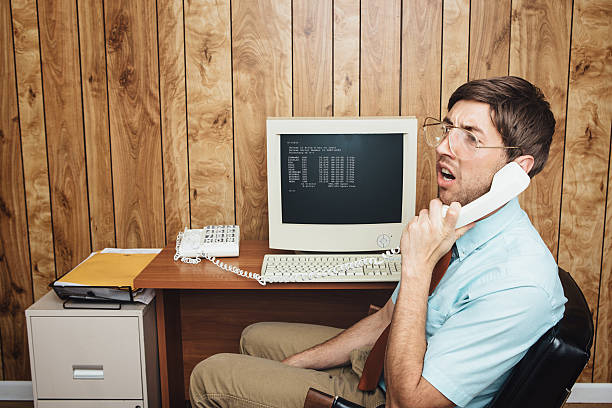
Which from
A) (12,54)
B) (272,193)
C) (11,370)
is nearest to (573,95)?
(272,193)

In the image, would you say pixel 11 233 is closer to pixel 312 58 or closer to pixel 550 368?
pixel 312 58

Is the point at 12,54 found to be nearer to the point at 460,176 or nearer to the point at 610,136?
the point at 460,176

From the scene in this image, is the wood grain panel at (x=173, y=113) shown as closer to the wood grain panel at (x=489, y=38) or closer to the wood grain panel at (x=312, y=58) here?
the wood grain panel at (x=312, y=58)

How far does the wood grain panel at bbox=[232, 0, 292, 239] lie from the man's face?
93 centimetres

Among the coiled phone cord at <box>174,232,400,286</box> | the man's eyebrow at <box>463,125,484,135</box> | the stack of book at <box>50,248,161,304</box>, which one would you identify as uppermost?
the man's eyebrow at <box>463,125,484,135</box>

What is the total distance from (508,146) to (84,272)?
1.51m

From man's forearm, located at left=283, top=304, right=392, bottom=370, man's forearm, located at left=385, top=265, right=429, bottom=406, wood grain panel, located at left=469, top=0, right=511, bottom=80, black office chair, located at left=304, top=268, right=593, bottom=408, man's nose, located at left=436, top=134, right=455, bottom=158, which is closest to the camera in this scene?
black office chair, located at left=304, top=268, right=593, bottom=408

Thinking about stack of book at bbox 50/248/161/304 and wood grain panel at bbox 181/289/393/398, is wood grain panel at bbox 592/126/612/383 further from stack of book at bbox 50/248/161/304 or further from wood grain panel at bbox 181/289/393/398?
stack of book at bbox 50/248/161/304

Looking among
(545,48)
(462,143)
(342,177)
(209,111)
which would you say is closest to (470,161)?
(462,143)

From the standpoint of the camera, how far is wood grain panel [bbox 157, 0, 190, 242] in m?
2.14

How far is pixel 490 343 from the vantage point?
3.59ft

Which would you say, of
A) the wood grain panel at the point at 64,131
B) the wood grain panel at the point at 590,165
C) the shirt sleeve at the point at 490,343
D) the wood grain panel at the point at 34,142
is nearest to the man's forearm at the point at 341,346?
the shirt sleeve at the point at 490,343

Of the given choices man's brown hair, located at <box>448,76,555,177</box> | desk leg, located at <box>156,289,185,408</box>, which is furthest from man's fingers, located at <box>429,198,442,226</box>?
desk leg, located at <box>156,289,185,408</box>

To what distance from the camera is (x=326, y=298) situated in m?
2.20
